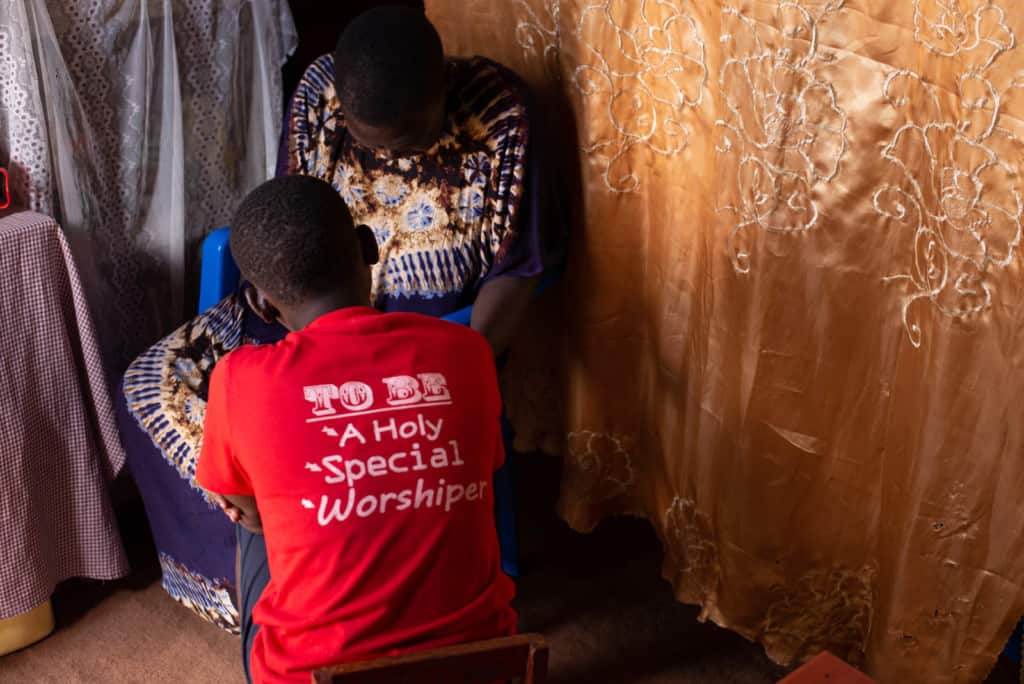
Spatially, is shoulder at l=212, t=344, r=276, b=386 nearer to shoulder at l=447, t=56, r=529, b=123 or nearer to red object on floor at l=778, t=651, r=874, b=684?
red object on floor at l=778, t=651, r=874, b=684

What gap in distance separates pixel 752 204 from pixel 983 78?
45 centimetres

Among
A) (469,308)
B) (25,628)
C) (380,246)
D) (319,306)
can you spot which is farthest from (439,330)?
(25,628)

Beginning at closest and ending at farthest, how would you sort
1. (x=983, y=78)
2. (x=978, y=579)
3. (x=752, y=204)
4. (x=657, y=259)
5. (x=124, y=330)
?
(x=983, y=78) → (x=978, y=579) → (x=752, y=204) → (x=657, y=259) → (x=124, y=330)

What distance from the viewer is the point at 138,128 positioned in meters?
2.18

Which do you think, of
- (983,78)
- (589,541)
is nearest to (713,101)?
(983,78)

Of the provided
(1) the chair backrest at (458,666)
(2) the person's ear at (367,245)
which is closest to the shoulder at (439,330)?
(2) the person's ear at (367,245)

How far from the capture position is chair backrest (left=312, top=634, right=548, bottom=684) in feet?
3.74

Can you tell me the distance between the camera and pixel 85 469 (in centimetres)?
209

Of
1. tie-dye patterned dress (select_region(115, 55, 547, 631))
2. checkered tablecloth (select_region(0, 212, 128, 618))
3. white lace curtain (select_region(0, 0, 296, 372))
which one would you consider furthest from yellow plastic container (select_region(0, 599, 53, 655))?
white lace curtain (select_region(0, 0, 296, 372))

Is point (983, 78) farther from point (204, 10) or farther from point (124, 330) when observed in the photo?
point (124, 330)

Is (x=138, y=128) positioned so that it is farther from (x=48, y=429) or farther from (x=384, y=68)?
(x=384, y=68)

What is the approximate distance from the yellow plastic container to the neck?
108cm

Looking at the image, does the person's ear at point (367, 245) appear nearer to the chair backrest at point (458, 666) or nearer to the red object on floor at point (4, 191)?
the chair backrest at point (458, 666)

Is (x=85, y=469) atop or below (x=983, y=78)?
below
